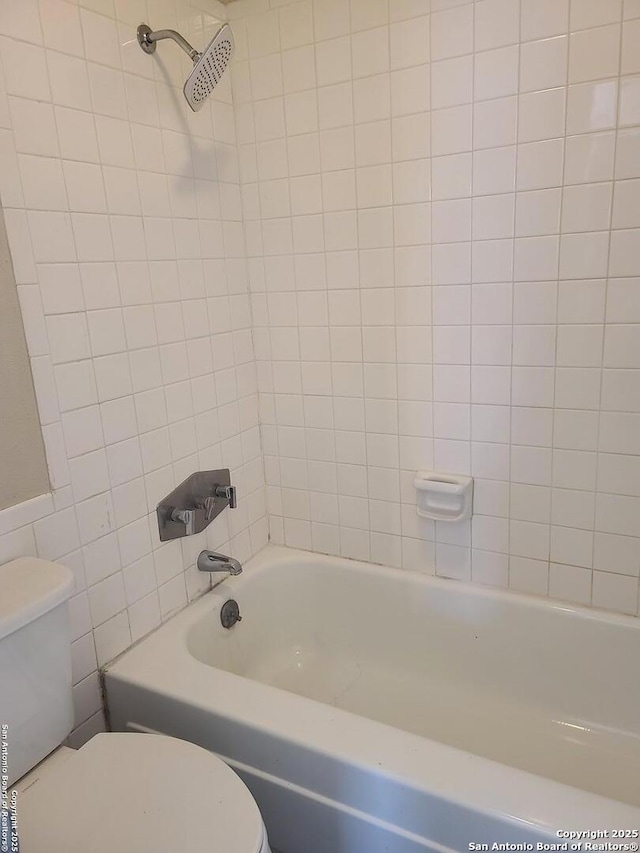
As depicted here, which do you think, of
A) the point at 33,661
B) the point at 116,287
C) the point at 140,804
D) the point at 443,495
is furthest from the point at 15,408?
the point at 443,495

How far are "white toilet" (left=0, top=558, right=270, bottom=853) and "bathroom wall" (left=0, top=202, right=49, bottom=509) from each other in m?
0.17

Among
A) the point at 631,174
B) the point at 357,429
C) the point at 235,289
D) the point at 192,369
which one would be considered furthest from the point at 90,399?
the point at 631,174

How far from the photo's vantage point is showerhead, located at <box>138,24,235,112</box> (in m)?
1.38

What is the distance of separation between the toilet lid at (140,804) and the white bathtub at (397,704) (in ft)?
0.64

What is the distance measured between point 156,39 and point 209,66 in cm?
21

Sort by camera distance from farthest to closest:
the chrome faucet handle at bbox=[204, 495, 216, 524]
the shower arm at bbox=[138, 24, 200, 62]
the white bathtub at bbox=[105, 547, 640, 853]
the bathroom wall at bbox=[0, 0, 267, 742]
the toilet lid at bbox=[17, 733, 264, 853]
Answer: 1. the chrome faucet handle at bbox=[204, 495, 216, 524]
2. the shower arm at bbox=[138, 24, 200, 62]
3. the bathroom wall at bbox=[0, 0, 267, 742]
4. the white bathtub at bbox=[105, 547, 640, 853]
5. the toilet lid at bbox=[17, 733, 264, 853]

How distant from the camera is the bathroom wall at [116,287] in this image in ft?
4.26

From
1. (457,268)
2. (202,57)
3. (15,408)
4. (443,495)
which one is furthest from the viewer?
(443,495)

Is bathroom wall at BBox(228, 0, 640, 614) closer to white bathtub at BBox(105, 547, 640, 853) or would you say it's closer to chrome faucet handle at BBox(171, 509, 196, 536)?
white bathtub at BBox(105, 547, 640, 853)

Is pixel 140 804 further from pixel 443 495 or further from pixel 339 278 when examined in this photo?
pixel 339 278

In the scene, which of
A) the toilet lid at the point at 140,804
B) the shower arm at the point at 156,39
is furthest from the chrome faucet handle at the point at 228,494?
the shower arm at the point at 156,39

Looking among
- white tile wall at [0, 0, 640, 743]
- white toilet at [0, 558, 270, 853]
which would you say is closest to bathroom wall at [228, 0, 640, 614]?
white tile wall at [0, 0, 640, 743]

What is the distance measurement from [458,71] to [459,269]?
0.50 m

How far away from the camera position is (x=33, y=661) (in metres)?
1.18
